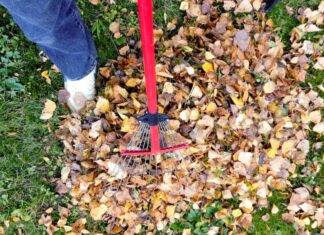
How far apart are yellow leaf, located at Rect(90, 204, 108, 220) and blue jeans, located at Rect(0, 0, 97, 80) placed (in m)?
0.58

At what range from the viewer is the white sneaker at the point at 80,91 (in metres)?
2.07

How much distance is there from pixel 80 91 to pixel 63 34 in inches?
17.8

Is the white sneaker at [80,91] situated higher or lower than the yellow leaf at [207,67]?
lower

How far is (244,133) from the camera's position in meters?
2.12

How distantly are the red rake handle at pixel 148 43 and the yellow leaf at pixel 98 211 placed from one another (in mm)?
597

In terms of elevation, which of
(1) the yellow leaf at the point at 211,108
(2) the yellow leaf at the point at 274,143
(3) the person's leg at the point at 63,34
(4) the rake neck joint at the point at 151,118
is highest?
(3) the person's leg at the point at 63,34

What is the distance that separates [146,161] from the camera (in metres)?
2.08

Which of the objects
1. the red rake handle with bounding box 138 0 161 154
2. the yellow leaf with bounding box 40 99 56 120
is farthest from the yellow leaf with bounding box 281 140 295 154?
the yellow leaf with bounding box 40 99 56 120

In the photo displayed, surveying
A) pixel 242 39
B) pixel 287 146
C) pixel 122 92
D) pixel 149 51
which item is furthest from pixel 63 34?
pixel 287 146

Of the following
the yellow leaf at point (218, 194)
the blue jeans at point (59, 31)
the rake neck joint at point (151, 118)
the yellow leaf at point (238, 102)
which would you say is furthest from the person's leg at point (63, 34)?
the yellow leaf at point (218, 194)

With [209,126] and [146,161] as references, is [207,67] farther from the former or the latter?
[146,161]

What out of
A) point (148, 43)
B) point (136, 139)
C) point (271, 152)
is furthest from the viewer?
point (271, 152)

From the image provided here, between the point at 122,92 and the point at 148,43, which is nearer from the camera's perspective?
A: the point at 148,43

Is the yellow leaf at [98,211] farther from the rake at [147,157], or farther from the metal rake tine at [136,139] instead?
the metal rake tine at [136,139]
